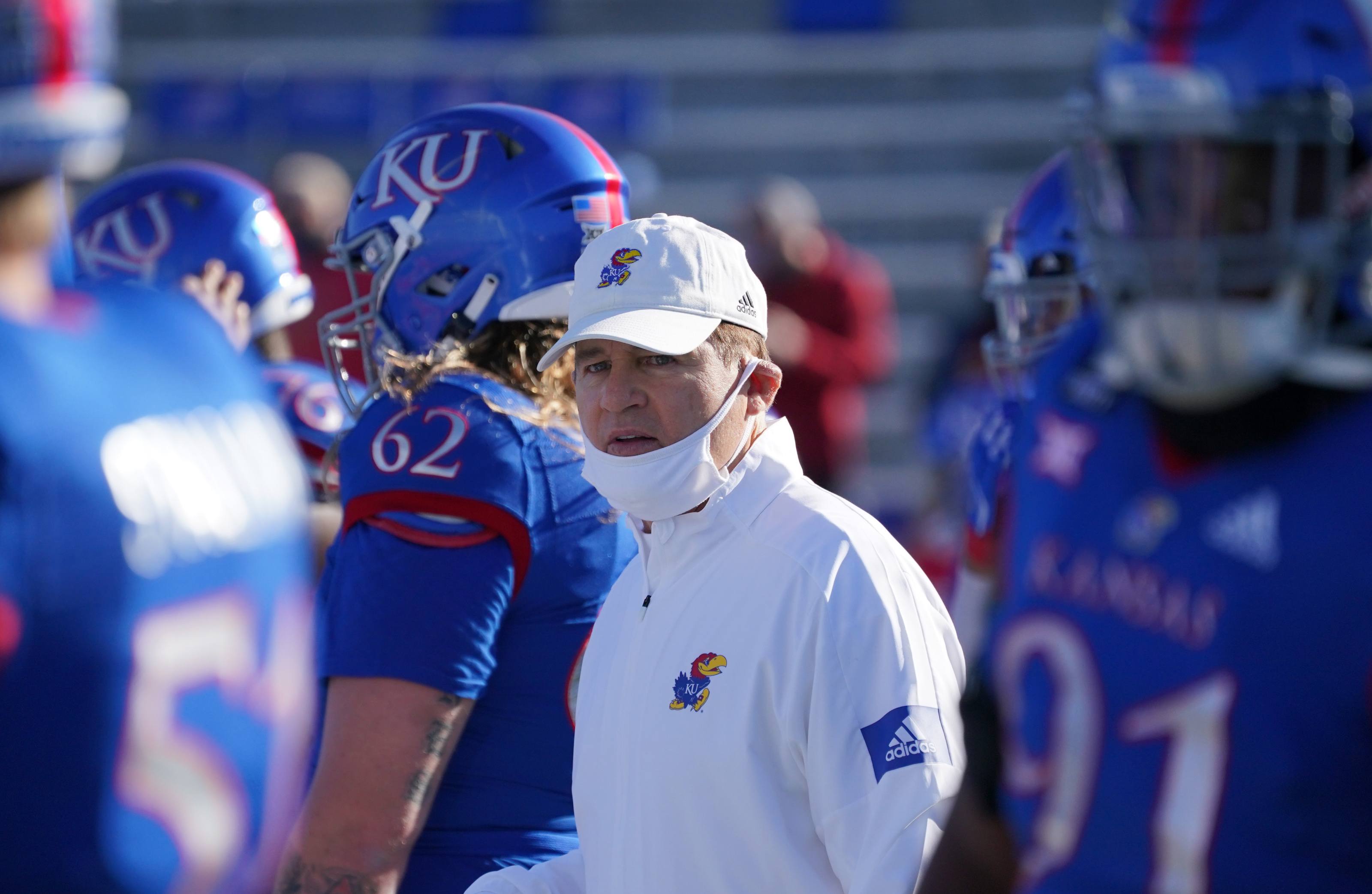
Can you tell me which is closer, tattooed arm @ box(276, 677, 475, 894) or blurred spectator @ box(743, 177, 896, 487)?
tattooed arm @ box(276, 677, 475, 894)

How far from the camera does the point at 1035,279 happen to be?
3797 millimetres

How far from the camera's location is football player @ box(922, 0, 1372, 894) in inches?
60.4

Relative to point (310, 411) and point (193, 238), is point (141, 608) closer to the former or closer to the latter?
point (310, 411)

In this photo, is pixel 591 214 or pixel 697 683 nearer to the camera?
pixel 697 683

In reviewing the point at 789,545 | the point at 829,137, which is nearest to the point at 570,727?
the point at 789,545

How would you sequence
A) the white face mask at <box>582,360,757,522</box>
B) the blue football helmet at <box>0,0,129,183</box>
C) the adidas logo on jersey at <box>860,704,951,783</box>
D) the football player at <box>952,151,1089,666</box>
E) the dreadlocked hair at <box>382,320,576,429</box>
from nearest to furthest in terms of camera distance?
1. the blue football helmet at <box>0,0,129,183</box>
2. the adidas logo on jersey at <box>860,704,951,783</box>
3. the white face mask at <box>582,360,757,522</box>
4. the dreadlocked hair at <box>382,320,576,429</box>
5. the football player at <box>952,151,1089,666</box>

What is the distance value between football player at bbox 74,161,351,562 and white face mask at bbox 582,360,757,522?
160 centimetres

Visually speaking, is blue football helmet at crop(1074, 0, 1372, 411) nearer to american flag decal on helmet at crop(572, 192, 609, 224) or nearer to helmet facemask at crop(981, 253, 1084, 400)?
american flag decal on helmet at crop(572, 192, 609, 224)

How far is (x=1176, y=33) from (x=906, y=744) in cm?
100

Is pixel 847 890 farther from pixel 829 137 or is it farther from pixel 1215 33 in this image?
pixel 829 137

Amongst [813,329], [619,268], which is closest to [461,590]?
[619,268]

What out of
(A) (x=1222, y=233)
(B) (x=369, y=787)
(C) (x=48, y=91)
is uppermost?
(C) (x=48, y=91)

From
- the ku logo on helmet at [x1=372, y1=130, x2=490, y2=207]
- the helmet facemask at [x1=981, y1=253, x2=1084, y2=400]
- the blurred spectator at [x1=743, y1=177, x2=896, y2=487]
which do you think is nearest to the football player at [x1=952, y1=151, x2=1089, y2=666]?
the helmet facemask at [x1=981, y1=253, x2=1084, y2=400]

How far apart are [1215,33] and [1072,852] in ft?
2.73
